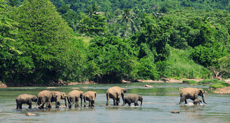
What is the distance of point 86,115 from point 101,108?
445 centimetres

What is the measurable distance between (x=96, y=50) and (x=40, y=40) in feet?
68.4

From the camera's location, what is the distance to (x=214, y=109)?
98.0 ft

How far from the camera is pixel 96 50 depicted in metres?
83.9

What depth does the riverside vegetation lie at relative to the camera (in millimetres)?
63000

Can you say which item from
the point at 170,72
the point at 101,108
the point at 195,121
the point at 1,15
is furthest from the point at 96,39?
the point at 195,121

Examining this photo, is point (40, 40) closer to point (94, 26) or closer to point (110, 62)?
point (110, 62)

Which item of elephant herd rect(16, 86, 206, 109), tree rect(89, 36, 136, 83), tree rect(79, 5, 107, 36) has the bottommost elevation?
elephant herd rect(16, 86, 206, 109)

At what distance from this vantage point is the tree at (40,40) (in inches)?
2530

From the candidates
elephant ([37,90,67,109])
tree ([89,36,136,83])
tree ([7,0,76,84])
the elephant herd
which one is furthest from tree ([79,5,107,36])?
elephant ([37,90,67,109])

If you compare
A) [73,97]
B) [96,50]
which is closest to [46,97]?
[73,97]

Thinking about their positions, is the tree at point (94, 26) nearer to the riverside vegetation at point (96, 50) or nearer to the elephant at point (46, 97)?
the riverside vegetation at point (96, 50)

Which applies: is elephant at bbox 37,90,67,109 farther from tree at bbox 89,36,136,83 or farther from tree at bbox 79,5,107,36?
tree at bbox 79,5,107,36

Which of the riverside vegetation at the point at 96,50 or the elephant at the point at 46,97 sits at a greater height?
the riverside vegetation at the point at 96,50

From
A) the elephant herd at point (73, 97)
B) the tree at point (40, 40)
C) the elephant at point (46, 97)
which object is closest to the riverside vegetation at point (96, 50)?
the tree at point (40, 40)
